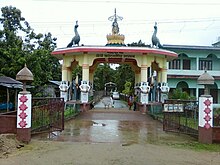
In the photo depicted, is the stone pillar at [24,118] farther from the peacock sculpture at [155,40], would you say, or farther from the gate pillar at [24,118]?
the peacock sculpture at [155,40]

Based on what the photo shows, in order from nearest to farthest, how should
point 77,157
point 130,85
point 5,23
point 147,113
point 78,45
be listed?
point 77,157 < point 147,113 < point 78,45 < point 5,23 < point 130,85

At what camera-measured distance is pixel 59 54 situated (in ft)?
74.8

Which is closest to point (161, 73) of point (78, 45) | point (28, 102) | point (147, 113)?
point (147, 113)

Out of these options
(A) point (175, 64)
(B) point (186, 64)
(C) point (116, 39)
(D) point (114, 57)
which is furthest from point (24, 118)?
(B) point (186, 64)

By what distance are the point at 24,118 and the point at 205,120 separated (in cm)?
600

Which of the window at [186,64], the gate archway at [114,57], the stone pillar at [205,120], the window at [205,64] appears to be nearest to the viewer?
the stone pillar at [205,120]

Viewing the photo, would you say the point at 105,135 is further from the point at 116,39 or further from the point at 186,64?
the point at 186,64

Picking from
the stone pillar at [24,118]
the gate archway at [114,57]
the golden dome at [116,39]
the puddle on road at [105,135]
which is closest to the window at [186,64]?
the gate archway at [114,57]

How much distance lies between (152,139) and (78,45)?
12.6m

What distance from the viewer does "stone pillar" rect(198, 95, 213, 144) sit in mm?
10578

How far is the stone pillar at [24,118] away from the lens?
32.7 ft

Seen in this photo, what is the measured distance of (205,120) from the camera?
10656 millimetres

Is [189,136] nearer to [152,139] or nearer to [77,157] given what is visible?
[152,139]

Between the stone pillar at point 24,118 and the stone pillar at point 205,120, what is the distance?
Answer: 5.73m
